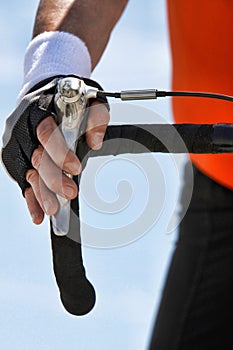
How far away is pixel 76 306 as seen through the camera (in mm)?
1468

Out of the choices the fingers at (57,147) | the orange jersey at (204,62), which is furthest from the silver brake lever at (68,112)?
the orange jersey at (204,62)

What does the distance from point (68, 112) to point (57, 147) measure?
0.20ft

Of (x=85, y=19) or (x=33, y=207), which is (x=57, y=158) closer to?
(x=33, y=207)

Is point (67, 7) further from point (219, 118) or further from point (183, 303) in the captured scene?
point (183, 303)

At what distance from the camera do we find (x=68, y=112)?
4.44ft

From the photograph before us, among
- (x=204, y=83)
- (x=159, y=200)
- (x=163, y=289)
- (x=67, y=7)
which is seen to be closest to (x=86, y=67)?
(x=67, y=7)

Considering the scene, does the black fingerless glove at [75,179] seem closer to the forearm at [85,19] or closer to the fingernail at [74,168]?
the fingernail at [74,168]

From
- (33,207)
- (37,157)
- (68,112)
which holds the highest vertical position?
(68,112)

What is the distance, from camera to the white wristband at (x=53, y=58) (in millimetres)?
1729

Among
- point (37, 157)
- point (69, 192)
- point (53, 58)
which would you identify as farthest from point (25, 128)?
point (53, 58)

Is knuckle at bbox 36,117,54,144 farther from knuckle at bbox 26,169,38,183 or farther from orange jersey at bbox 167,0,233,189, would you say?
orange jersey at bbox 167,0,233,189

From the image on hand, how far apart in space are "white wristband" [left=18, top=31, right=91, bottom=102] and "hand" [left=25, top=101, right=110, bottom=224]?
0.90ft

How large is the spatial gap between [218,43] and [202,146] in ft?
2.60

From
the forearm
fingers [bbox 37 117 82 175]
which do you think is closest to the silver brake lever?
fingers [bbox 37 117 82 175]
